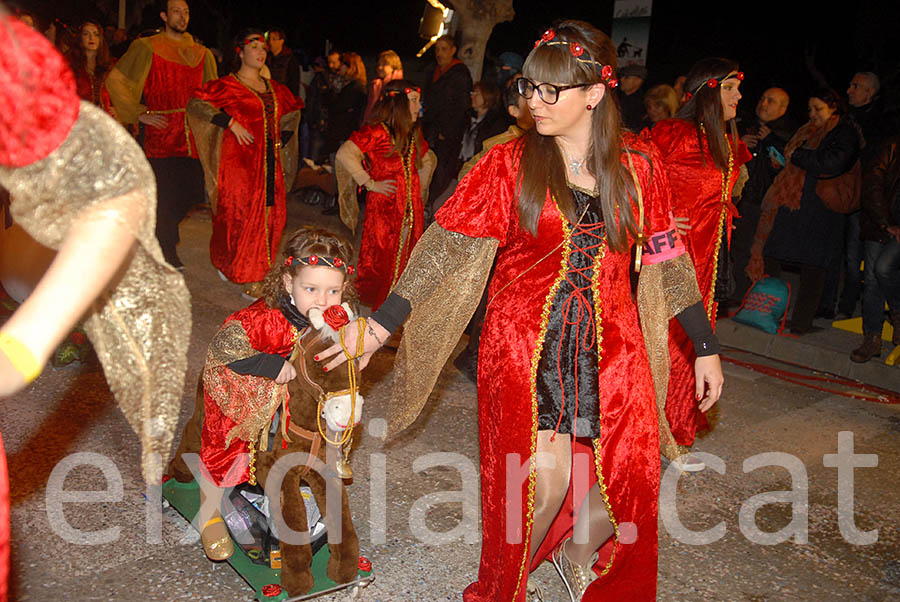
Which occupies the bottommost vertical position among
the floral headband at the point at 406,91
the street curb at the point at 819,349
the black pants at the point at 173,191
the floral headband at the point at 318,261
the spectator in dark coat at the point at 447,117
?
the street curb at the point at 819,349

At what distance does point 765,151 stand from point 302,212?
6586mm

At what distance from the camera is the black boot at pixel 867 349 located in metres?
6.86

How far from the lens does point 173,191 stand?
7383mm

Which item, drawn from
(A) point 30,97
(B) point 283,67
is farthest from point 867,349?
(B) point 283,67

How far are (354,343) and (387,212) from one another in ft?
12.8

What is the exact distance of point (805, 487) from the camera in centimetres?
462

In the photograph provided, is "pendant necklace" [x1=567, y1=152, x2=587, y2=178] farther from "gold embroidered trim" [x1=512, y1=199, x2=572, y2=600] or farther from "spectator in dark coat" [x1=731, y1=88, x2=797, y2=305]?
"spectator in dark coat" [x1=731, y1=88, x2=797, y2=305]

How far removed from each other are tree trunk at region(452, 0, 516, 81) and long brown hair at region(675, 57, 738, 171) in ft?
32.1

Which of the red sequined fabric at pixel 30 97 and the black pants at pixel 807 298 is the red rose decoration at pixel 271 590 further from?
the black pants at pixel 807 298

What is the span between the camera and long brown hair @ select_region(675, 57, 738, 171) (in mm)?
4496

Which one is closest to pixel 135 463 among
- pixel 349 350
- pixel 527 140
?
pixel 349 350

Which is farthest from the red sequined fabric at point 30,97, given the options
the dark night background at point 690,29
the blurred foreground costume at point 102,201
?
the dark night background at point 690,29

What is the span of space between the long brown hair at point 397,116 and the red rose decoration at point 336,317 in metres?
3.73

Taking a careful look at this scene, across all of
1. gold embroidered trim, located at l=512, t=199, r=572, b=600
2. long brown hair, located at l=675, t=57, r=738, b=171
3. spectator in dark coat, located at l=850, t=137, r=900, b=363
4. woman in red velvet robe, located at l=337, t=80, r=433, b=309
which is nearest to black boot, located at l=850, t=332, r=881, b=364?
spectator in dark coat, located at l=850, t=137, r=900, b=363
